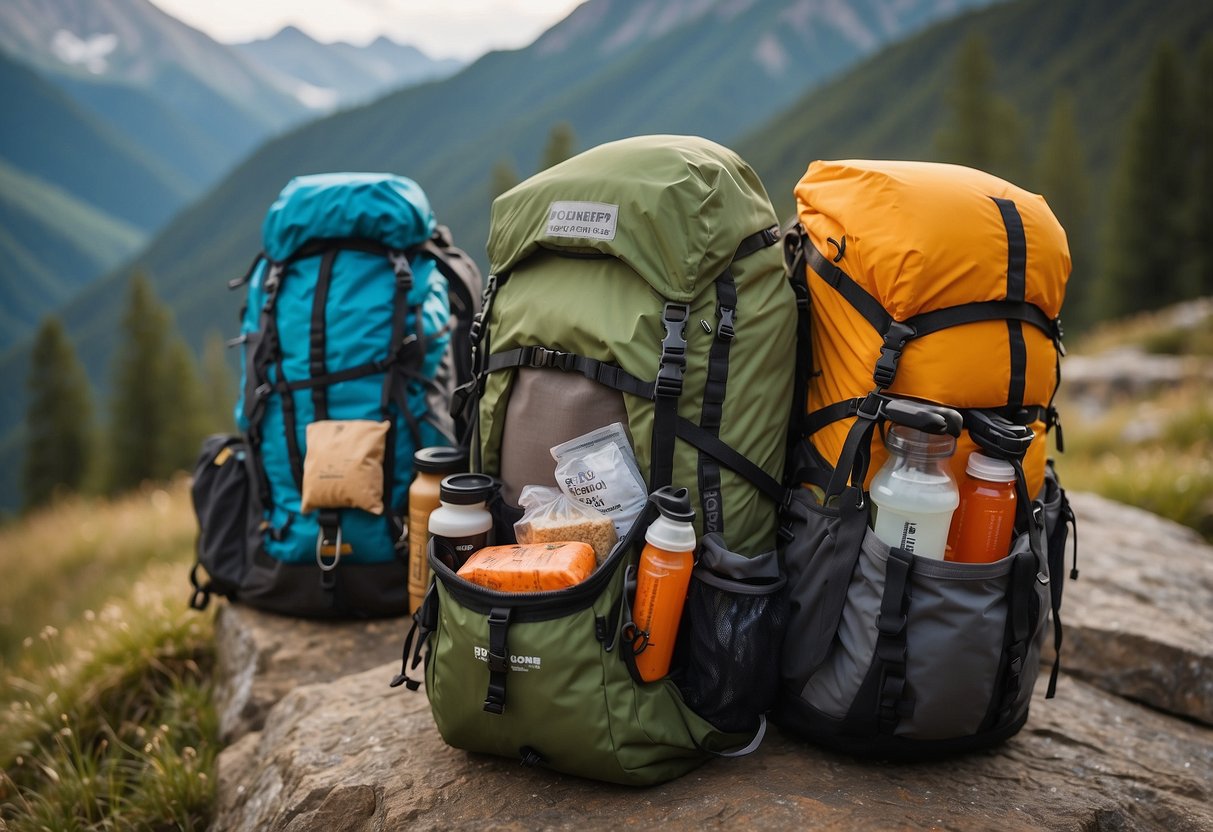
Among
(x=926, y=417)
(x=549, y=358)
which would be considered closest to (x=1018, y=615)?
(x=926, y=417)

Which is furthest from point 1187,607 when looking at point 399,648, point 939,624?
point 399,648

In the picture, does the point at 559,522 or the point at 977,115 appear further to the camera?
the point at 977,115

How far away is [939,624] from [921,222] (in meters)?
1.30

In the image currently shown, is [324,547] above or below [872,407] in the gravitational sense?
below

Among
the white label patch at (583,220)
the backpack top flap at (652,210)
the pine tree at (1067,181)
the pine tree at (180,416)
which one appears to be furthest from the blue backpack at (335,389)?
the pine tree at (1067,181)

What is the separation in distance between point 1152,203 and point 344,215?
1869 inches

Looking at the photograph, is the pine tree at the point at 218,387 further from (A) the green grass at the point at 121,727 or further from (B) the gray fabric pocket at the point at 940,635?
(B) the gray fabric pocket at the point at 940,635

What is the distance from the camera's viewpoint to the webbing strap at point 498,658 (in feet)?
8.39

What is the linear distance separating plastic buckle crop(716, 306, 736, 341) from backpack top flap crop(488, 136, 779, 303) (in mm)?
130

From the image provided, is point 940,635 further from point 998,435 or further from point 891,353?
point 891,353

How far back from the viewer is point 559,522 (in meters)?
2.94

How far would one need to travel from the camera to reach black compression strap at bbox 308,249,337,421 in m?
4.23

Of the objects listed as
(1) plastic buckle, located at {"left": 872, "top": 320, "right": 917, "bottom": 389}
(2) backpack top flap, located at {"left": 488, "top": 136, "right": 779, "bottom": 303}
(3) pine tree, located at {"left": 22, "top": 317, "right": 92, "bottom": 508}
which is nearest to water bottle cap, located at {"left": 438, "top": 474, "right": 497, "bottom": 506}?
(2) backpack top flap, located at {"left": 488, "top": 136, "right": 779, "bottom": 303}

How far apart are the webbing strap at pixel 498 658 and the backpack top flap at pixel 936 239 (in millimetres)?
1636
